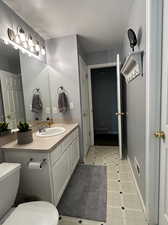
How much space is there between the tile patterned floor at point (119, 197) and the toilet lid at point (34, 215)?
0.48 metres

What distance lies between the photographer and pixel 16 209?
110 centimetres

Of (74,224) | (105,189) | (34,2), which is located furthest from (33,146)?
(34,2)

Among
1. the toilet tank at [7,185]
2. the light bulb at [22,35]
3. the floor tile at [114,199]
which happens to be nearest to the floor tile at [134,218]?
the floor tile at [114,199]

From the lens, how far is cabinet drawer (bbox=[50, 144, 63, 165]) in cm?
139

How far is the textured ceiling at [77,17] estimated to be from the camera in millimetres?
1595

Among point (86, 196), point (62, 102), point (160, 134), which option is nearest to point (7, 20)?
point (62, 102)

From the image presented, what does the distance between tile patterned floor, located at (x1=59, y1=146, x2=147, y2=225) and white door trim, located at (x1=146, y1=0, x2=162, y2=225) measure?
210mm

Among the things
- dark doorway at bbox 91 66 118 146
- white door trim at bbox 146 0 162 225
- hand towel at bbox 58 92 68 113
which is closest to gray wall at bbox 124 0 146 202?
white door trim at bbox 146 0 162 225

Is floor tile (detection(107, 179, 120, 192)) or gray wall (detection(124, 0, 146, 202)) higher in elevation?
gray wall (detection(124, 0, 146, 202))

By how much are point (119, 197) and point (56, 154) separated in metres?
1.02

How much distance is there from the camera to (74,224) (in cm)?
135

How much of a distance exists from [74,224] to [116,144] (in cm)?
241

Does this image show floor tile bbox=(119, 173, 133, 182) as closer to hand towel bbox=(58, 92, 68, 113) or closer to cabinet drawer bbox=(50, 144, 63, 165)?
cabinet drawer bbox=(50, 144, 63, 165)

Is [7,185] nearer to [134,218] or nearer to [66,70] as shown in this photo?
[134,218]
